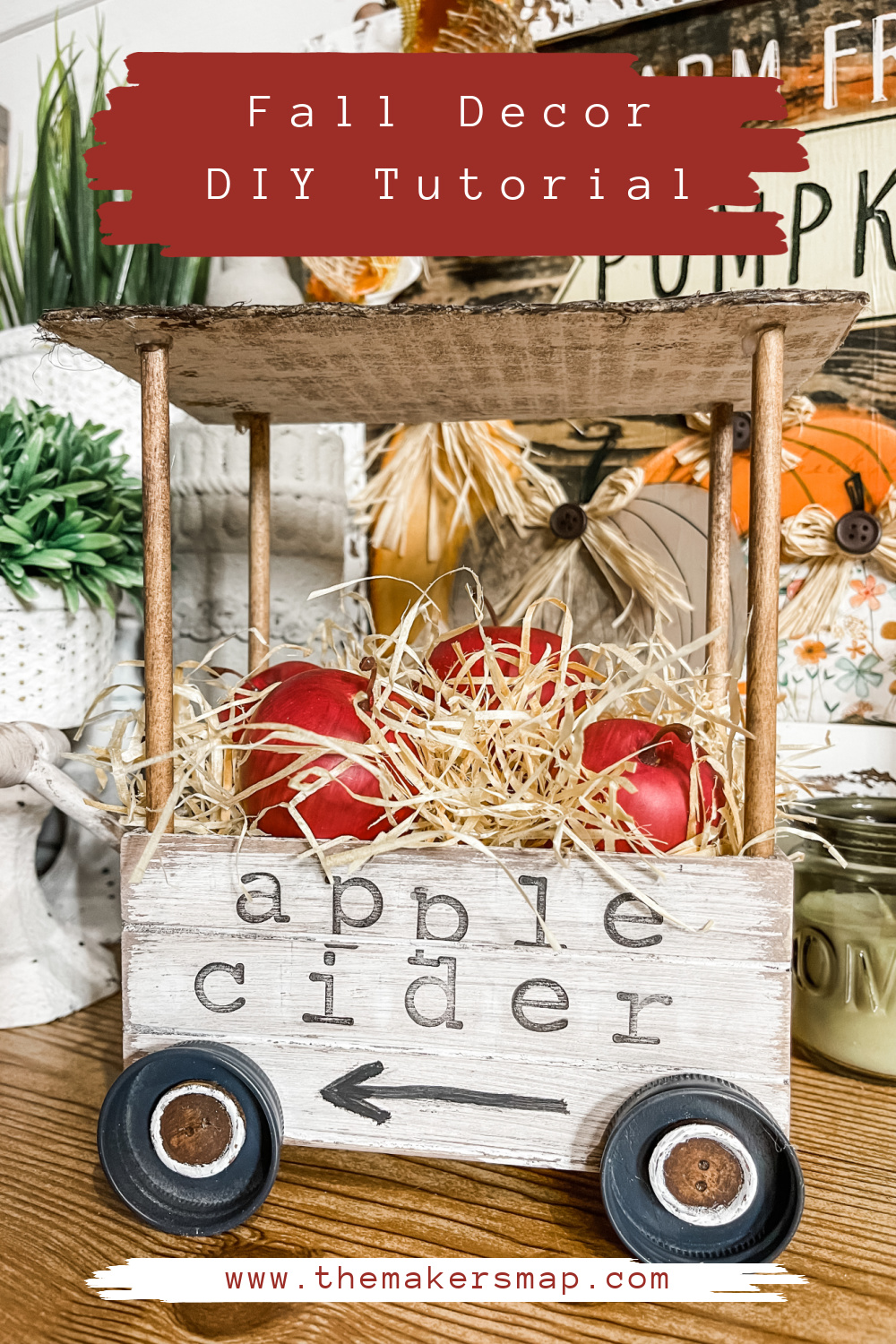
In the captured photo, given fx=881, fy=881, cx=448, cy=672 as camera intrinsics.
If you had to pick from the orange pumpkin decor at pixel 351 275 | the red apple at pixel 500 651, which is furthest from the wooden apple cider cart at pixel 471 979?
the orange pumpkin decor at pixel 351 275

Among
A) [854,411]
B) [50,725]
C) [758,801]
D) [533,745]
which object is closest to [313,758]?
[533,745]

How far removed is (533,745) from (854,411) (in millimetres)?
487

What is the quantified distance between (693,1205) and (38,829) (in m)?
0.58

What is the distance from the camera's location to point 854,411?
78 centimetres

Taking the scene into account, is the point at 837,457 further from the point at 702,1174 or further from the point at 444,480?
the point at 702,1174

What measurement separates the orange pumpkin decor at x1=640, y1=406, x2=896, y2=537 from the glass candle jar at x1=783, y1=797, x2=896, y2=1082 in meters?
0.29

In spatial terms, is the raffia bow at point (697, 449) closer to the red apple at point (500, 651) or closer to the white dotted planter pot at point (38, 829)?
→ the red apple at point (500, 651)

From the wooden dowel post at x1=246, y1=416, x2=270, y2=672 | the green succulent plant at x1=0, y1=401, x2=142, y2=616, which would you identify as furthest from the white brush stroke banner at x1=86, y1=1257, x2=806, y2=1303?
the green succulent plant at x1=0, y1=401, x2=142, y2=616

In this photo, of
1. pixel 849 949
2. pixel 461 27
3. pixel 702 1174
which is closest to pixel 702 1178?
pixel 702 1174

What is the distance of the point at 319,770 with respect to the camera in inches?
18.5

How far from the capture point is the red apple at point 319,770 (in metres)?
0.48

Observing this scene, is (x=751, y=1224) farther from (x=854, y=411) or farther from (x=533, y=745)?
(x=854, y=411)

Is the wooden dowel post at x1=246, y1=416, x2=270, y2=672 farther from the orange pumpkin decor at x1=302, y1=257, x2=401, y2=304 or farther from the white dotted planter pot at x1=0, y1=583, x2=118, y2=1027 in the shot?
the orange pumpkin decor at x1=302, y1=257, x2=401, y2=304

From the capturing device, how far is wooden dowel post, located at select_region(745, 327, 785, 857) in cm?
45
